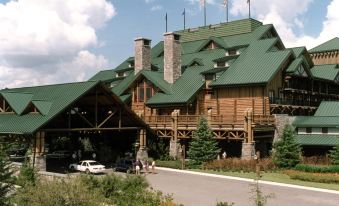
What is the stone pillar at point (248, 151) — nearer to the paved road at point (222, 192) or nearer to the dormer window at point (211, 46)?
the paved road at point (222, 192)

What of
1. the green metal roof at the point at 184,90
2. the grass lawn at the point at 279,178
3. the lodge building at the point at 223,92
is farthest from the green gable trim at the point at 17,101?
the grass lawn at the point at 279,178

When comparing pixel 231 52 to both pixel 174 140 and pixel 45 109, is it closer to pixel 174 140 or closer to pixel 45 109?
pixel 174 140

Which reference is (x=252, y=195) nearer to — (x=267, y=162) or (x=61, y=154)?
(x=267, y=162)

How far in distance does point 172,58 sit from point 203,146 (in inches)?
569

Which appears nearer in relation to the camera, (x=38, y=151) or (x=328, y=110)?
(x=38, y=151)

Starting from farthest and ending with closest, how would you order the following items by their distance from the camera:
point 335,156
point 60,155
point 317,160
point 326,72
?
point 326,72 → point 60,155 → point 317,160 → point 335,156

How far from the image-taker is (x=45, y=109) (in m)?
35.8

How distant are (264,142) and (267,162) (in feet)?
21.3

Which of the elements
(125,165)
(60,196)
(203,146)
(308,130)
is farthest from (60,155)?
(60,196)

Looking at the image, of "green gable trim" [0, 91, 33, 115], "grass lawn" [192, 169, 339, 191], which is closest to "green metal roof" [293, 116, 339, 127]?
"grass lawn" [192, 169, 339, 191]

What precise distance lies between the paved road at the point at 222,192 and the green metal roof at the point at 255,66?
1437cm

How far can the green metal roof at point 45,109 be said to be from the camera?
34.5 metres

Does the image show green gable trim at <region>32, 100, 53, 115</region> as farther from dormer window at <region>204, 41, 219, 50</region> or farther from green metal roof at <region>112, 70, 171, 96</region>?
dormer window at <region>204, 41, 219, 50</region>

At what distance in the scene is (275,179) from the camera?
3578cm
